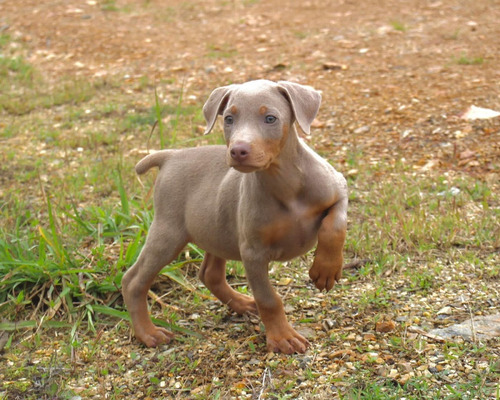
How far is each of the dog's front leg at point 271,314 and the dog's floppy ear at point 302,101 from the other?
0.75 metres

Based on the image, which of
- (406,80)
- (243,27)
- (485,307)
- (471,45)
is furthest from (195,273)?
(243,27)

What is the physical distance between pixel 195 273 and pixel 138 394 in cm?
125

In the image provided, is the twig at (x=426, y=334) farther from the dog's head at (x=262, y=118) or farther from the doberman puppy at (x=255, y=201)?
the dog's head at (x=262, y=118)

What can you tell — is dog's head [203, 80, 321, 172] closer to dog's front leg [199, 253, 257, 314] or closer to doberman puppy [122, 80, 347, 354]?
doberman puppy [122, 80, 347, 354]

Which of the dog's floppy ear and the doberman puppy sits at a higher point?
the dog's floppy ear

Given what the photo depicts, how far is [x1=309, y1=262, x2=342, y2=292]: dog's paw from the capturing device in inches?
144

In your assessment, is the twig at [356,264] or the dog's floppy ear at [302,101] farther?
the twig at [356,264]

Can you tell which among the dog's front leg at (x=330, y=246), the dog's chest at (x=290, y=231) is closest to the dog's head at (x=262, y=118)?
the dog's chest at (x=290, y=231)

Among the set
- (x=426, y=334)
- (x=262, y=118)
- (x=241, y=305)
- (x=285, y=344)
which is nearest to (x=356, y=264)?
(x=241, y=305)

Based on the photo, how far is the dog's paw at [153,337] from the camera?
4.23m

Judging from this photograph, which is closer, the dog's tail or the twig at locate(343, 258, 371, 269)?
the dog's tail

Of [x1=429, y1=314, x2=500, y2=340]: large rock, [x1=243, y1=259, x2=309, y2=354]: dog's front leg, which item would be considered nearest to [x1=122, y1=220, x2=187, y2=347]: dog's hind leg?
[x1=243, y1=259, x2=309, y2=354]: dog's front leg

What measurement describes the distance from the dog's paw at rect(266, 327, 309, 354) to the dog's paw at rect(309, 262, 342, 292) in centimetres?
38

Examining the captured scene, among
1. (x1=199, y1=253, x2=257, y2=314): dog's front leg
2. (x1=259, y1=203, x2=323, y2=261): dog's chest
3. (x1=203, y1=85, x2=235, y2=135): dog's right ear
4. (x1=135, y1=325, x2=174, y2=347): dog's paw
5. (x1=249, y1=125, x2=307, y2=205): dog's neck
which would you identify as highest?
(x1=203, y1=85, x2=235, y2=135): dog's right ear
